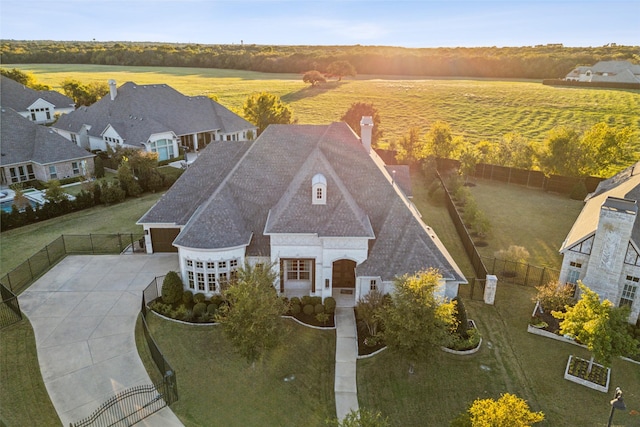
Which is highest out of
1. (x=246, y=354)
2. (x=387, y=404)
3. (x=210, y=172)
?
(x=210, y=172)

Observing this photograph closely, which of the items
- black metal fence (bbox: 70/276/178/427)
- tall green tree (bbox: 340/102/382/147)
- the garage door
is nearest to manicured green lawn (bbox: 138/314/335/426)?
black metal fence (bbox: 70/276/178/427)

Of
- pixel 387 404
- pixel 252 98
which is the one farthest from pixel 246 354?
pixel 252 98

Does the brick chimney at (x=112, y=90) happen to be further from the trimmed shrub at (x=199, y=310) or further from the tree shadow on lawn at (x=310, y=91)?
the tree shadow on lawn at (x=310, y=91)

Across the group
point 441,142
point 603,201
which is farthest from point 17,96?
point 603,201

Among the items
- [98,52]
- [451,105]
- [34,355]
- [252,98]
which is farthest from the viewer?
[98,52]

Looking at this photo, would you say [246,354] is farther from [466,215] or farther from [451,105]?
[451,105]

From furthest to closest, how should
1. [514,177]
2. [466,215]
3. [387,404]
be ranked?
[514,177], [466,215], [387,404]

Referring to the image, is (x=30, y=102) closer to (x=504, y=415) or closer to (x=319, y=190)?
(x=319, y=190)
